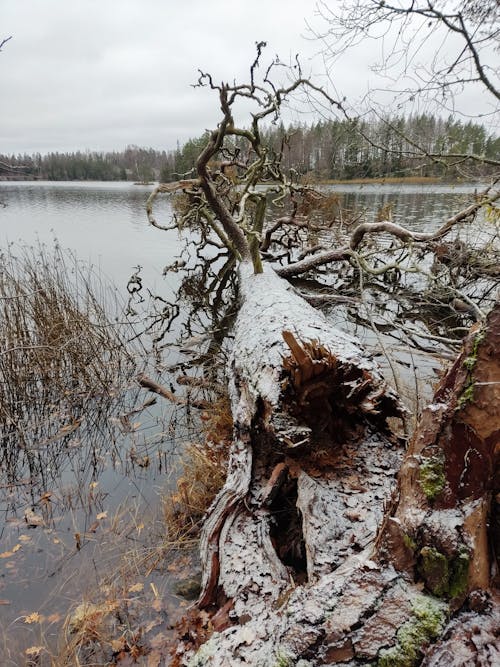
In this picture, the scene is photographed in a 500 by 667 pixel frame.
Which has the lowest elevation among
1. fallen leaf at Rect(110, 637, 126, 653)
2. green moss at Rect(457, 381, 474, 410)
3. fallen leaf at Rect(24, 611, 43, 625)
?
fallen leaf at Rect(24, 611, 43, 625)

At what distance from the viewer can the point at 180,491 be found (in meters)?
3.01

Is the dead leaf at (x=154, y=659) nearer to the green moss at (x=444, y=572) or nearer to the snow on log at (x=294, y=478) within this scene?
the snow on log at (x=294, y=478)

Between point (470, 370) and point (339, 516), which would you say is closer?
point (470, 370)

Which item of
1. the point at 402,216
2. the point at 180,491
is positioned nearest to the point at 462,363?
the point at 180,491

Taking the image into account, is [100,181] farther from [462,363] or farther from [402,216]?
[462,363]

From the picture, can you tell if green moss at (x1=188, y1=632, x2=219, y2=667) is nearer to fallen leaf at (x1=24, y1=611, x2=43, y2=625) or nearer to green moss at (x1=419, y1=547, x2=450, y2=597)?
green moss at (x1=419, y1=547, x2=450, y2=597)

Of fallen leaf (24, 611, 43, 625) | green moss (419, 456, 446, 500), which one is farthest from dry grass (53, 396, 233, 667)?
green moss (419, 456, 446, 500)

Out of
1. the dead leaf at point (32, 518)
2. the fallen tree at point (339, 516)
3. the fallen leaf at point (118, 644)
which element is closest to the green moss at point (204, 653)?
the fallen tree at point (339, 516)

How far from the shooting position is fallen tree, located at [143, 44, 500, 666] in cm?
119

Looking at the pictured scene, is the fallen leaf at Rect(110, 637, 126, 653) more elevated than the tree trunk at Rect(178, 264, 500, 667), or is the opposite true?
the tree trunk at Rect(178, 264, 500, 667)

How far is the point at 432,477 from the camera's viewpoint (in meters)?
1.28

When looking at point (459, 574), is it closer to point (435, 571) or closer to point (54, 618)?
point (435, 571)

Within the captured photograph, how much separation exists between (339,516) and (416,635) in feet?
2.17

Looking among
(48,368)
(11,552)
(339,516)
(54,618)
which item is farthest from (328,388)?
(48,368)
